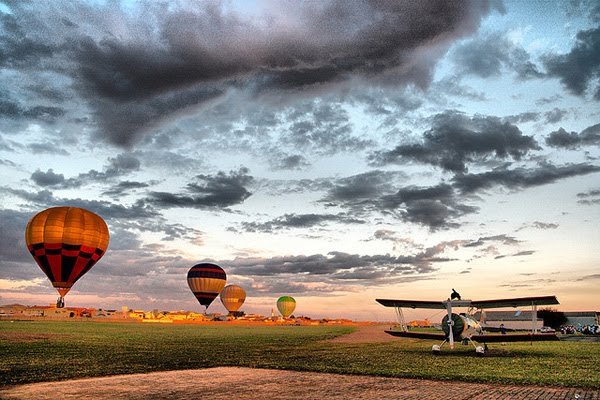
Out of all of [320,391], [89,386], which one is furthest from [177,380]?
[320,391]

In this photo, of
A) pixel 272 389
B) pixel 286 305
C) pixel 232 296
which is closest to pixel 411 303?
pixel 272 389

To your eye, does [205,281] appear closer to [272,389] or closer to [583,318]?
[272,389]

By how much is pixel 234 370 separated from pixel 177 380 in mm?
Answer: 3626

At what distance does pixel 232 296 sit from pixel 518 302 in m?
111

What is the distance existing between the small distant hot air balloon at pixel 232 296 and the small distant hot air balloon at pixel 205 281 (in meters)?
27.9

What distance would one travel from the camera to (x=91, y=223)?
57.9 metres

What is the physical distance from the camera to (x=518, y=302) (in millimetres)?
28406

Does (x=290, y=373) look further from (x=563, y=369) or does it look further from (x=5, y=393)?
(x=563, y=369)

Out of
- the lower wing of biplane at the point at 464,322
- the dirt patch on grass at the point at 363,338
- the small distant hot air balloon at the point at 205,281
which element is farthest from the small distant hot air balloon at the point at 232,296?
the lower wing of biplane at the point at 464,322

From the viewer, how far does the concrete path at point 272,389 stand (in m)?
13.5

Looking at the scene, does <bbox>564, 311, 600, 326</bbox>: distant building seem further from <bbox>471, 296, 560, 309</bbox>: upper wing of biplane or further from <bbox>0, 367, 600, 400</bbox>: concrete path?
<bbox>0, 367, 600, 400</bbox>: concrete path

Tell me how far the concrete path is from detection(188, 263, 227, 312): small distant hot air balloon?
83.3 metres

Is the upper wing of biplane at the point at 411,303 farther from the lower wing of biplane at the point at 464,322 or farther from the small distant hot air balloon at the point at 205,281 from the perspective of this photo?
the small distant hot air balloon at the point at 205,281

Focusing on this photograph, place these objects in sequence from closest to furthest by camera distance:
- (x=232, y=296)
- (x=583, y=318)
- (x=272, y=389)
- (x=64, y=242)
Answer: (x=272, y=389) → (x=64, y=242) → (x=583, y=318) → (x=232, y=296)
